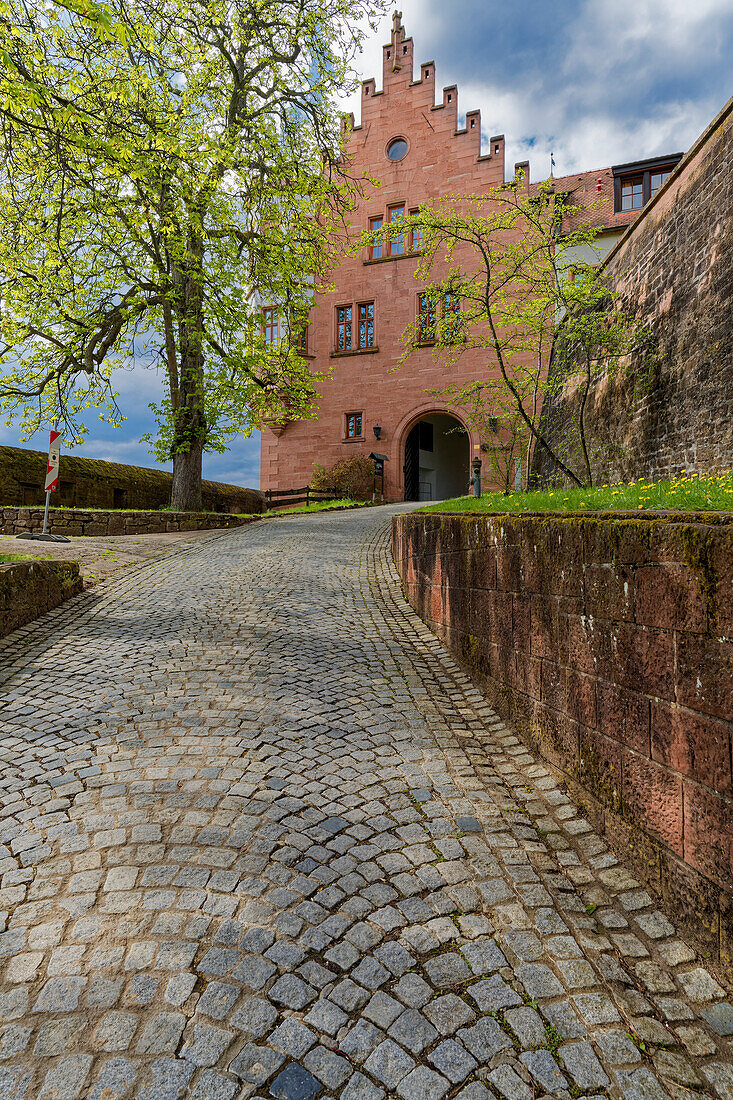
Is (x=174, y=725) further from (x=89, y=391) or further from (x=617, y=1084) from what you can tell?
(x=89, y=391)

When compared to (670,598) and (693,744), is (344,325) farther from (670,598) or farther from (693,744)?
(693,744)

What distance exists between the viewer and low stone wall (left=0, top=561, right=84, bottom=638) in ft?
19.4

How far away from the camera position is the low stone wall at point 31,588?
19.4ft

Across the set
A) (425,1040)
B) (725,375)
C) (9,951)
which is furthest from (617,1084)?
(725,375)

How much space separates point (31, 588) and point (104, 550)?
13.5 ft

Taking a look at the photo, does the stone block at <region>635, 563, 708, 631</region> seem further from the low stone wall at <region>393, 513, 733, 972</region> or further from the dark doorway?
the dark doorway

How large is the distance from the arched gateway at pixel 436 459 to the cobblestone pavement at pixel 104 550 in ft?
47.9

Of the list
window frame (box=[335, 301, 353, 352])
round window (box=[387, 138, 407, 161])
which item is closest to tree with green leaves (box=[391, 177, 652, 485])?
window frame (box=[335, 301, 353, 352])

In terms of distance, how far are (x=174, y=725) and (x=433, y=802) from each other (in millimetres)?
1771

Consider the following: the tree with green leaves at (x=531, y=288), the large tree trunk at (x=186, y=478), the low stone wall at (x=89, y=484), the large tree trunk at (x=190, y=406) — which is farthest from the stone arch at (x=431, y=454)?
the tree with green leaves at (x=531, y=288)

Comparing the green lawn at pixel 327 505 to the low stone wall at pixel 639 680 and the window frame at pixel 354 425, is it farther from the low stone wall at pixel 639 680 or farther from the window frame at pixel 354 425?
the low stone wall at pixel 639 680

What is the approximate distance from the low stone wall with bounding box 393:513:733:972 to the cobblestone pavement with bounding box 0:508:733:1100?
0.22 meters

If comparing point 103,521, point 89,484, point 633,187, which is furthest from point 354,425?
point 103,521

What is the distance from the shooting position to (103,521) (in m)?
13.2
